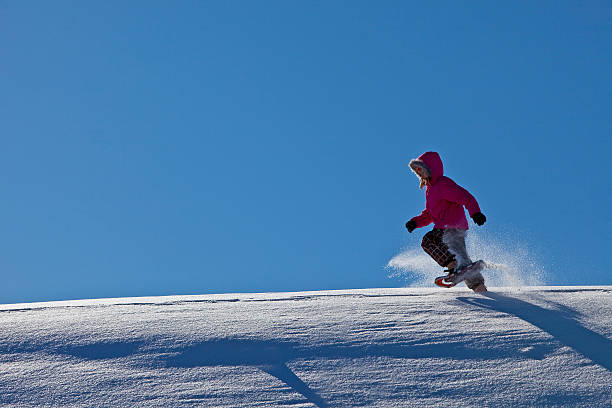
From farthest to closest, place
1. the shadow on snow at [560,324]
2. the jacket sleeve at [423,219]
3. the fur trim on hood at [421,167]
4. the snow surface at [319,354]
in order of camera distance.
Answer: the jacket sleeve at [423,219]
the fur trim on hood at [421,167]
the shadow on snow at [560,324]
the snow surface at [319,354]

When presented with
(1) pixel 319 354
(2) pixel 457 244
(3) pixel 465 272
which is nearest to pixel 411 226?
(2) pixel 457 244

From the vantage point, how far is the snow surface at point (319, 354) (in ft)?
10.3

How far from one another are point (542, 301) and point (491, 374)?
1.37 metres

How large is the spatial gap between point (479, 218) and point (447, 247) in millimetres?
358

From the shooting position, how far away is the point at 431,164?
17.3 ft

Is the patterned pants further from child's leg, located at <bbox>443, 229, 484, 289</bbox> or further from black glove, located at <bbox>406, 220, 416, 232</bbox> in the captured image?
black glove, located at <bbox>406, 220, 416, 232</bbox>

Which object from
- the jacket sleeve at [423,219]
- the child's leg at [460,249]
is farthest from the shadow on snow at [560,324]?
the jacket sleeve at [423,219]

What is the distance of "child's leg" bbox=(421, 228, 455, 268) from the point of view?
5.04 meters

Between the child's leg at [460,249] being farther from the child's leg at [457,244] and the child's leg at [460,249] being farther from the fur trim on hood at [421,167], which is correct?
the fur trim on hood at [421,167]

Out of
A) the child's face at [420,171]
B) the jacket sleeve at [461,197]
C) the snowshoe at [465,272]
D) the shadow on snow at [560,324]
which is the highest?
the child's face at [420,171]

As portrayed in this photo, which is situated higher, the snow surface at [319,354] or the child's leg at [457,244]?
the child's leg at [457,244]

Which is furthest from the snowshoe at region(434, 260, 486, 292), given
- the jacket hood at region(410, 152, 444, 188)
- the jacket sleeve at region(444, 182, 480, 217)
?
the jacket hood at region(410, 152, 444, 188)

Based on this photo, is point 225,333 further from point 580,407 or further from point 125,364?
point 580,407

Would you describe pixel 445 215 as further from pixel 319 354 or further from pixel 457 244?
pixel 319 354
